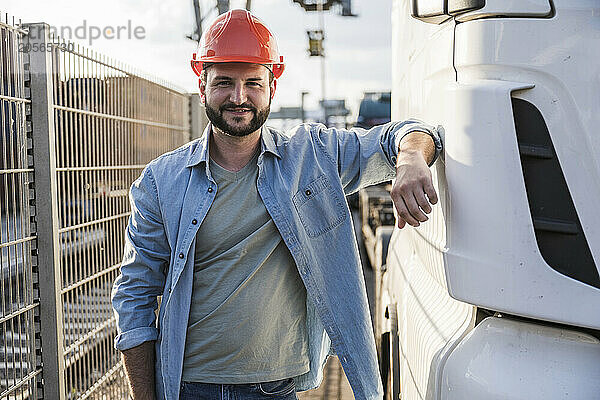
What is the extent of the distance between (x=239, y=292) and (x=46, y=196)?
1.23m

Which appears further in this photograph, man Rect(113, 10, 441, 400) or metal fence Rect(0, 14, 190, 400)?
metal fence Rect(0, 14, 190, 400)

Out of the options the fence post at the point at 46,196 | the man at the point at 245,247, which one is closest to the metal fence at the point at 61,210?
the fence post at the point at 46,196

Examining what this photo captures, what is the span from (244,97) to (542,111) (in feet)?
3.57

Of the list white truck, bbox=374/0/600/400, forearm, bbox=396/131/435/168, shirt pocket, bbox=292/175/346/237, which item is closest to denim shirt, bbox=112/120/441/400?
shirt pocket, bbox=292/175/346/237

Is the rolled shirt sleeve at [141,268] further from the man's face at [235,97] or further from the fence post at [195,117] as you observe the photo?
the fence post at [195,117]

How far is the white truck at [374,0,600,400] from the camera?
1723 mm

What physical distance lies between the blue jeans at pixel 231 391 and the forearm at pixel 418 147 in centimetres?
103

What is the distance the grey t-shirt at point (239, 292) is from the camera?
2.52 metres

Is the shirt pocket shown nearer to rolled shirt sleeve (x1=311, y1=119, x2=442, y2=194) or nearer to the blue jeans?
rolled shirt sleeve (x1=311, y1=119, x2=442, y2=194)

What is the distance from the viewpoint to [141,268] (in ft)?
8.71

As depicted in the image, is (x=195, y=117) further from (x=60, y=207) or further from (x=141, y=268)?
(x=141, y=268)

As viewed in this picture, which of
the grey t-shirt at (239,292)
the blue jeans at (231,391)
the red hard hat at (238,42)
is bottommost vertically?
the blue jeans at (231,391)

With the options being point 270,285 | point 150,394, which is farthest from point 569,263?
point 150,394

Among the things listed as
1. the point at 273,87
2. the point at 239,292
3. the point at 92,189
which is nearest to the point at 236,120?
the point at 273,87
